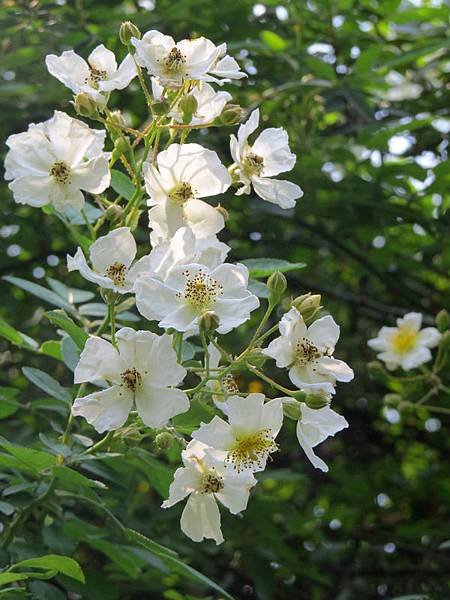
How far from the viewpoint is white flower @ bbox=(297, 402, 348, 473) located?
132 cm

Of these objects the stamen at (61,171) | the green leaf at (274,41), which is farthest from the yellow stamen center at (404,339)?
the stamen at (61,171)

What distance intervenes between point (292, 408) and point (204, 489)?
18cm

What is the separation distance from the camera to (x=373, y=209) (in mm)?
2574

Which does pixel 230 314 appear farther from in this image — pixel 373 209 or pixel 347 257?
pixel 347 257

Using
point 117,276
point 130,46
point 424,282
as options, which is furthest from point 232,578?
point 130,46

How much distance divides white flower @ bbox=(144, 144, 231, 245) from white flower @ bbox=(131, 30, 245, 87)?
10cm

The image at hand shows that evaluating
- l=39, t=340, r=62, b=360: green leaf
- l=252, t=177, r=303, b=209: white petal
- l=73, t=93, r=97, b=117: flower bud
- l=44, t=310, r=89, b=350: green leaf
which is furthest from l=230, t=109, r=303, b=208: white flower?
l=39, t=340, r=62, b=360: green leaf

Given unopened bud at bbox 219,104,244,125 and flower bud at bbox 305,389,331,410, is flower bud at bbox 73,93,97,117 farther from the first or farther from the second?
flower bud at bbox 305,389,331,410

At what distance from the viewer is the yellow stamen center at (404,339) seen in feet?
7.64

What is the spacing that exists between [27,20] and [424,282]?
4.33ft

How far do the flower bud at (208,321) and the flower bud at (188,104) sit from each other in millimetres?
320

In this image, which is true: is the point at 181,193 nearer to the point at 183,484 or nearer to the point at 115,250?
the point at 115,250

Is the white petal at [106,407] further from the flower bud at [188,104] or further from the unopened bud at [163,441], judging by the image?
the flower bud at [188,104]

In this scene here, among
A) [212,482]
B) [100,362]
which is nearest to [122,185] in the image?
[100,362]
